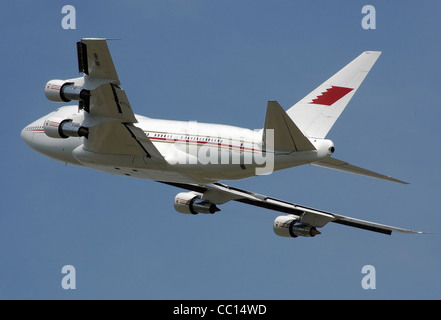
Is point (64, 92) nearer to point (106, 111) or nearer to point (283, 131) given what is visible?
point (106, 111)

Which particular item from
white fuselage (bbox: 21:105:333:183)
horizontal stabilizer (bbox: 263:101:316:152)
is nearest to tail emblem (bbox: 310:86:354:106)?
white fuselage (bbox: 21:105:333:183)

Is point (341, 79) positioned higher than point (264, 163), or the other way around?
point (341, 79)

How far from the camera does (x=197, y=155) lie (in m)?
47.0

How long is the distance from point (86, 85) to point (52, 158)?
849 centimetres

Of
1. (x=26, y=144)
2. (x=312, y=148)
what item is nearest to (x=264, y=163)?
(x=312, y=148)

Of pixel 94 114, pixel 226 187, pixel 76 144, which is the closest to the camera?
pixel 94 114

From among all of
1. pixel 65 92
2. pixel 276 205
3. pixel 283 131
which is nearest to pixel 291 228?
pixel 276 205

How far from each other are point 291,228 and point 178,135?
1129 cm

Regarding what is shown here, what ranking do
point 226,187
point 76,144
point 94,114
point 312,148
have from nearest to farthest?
point 312,148
point 94,114
point 76,144
point 226,187

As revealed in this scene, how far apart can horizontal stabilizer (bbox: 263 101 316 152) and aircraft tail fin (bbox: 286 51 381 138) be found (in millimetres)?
1532

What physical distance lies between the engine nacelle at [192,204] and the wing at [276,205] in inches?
11.9

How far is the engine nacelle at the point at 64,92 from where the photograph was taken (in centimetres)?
4584

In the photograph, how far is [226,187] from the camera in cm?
5534

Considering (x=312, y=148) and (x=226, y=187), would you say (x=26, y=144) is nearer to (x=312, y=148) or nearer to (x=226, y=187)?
(x=226, y=187)
